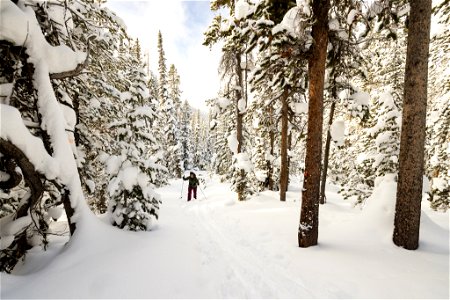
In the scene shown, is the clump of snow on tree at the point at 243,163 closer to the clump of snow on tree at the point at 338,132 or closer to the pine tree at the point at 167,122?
the clump of snow on tree at the point at 338,132

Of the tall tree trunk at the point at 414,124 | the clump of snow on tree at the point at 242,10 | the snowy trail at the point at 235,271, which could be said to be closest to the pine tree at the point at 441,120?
the tall tree trunk at the point at 414,124

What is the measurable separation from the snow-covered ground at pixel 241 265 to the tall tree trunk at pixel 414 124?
66cm

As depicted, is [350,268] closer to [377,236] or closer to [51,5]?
[377,236]

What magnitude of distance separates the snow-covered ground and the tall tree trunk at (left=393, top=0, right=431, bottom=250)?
2.17 ft

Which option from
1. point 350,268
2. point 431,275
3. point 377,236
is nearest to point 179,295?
point 350,268

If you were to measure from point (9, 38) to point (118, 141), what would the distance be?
386cm

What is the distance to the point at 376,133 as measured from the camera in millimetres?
12305

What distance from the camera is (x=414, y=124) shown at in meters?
6.26

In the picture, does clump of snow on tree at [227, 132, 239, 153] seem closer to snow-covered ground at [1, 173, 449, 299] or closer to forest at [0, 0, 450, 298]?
forest at [0, 0, 450, 298]

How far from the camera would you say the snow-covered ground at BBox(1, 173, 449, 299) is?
4.61m

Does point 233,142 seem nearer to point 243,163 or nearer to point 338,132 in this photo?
point 243,163

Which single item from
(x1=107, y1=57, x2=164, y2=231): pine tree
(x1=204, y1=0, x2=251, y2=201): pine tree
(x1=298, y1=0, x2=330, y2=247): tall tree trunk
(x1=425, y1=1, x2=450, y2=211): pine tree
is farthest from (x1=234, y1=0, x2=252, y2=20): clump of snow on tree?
(x1=425, y1=1, x2=450, y2=211): pine tree

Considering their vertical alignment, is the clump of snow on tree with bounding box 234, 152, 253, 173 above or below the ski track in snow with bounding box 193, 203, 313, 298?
above

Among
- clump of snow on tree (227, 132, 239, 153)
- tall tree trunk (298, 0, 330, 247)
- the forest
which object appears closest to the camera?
the forest
